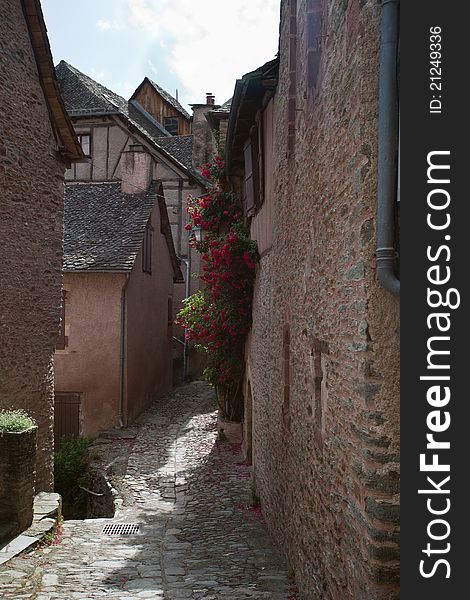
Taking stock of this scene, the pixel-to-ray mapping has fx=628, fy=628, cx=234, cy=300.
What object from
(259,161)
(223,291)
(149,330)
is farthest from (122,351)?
(259,161)

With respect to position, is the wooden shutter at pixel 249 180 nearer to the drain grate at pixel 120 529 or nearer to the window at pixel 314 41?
the window at pixel 314 41

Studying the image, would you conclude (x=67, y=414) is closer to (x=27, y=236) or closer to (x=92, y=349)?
(x=92, y=349)

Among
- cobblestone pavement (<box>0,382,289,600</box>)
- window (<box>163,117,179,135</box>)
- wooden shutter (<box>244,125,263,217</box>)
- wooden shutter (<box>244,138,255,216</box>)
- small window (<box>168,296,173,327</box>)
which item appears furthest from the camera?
window (<box>163,117,179,135</box>)

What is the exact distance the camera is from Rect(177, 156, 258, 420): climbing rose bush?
34.8 ft

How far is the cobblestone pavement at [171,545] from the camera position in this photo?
5989 millimetres

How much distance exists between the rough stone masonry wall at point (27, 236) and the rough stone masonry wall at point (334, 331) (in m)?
3.87

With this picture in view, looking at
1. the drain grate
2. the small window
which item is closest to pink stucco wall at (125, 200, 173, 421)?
the small window

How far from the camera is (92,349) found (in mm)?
15531

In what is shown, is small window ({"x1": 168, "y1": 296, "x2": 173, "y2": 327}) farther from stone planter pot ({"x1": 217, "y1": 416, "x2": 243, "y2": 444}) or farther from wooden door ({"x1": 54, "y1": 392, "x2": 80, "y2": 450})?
stone planter pot ({"x1": 217, "y1": 416, "x2": 243, "y2": 444})

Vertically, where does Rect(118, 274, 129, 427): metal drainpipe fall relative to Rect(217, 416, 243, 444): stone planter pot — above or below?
above

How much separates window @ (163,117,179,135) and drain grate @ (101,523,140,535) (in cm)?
2416

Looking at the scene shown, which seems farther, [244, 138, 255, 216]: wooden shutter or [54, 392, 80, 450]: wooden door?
[54, 392, 80, 450]: wooden door

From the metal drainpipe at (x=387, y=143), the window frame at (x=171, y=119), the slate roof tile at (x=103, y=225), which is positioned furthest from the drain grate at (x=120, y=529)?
the window frame at (x=171, y=119)

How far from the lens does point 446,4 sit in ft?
10.1
